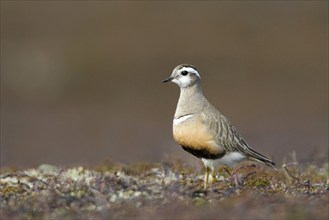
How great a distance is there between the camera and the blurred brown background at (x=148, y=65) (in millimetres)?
25625

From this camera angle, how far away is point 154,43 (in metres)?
33.1

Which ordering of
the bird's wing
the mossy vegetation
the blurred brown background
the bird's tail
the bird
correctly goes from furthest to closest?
the blurred brown background, the bird's tail, the bird's wing, the bird, the mossy vegetation

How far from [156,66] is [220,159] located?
2237 centimetres

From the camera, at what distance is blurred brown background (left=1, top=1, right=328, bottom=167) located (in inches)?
1009

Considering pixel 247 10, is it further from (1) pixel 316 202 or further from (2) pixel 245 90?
(1) pixel 316 202

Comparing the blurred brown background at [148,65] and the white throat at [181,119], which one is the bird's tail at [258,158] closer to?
the white throat at [181,119]

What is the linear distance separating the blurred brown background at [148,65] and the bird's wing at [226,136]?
12.6 m

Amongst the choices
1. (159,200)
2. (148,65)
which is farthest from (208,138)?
(148,65)

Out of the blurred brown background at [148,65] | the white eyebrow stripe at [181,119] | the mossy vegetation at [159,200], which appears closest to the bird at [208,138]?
the white eyebrow stripe at [181,119]

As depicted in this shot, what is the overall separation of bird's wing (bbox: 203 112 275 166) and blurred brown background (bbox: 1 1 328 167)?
41.2 ft

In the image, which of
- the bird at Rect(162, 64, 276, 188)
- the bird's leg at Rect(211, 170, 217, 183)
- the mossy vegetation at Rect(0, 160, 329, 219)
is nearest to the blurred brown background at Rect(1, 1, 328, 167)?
the bird at Rect(162, 64, 276, 188)

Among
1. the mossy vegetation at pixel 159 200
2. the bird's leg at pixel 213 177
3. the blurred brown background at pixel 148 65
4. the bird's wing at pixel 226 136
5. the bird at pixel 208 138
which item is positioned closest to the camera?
the mossy vegetation at pixel 159 200

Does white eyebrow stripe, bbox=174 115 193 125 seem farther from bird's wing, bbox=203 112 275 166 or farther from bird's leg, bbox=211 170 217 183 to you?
bird's leg, bbox=211 170 217 183

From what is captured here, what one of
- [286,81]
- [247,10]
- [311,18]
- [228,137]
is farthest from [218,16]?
[228,137]
